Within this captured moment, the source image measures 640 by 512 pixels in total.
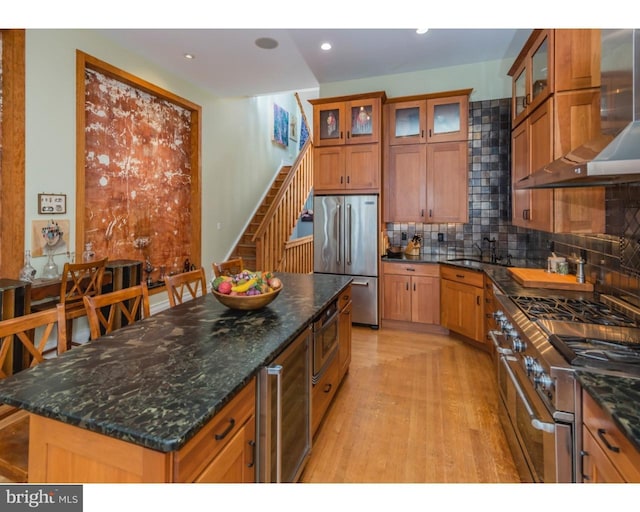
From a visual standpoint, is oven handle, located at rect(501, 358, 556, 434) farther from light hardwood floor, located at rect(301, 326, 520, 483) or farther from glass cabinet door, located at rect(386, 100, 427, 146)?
glass cabinet door, located at rect(386, 100, 427, 146)

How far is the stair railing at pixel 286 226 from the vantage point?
214 inches

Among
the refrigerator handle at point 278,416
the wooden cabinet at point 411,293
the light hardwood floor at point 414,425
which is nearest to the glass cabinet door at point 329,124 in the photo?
the wooden cabinet at point 411,293

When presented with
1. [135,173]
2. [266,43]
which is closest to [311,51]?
[266,43]

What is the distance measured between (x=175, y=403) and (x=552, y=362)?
1365mm

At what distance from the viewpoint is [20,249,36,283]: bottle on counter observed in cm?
288

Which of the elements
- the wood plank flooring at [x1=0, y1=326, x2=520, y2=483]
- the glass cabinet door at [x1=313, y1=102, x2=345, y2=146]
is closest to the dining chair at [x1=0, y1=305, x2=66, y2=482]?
the wood plank flooring at [x1=0, y1=326, x2=520, y2=483]

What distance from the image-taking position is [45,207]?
10.2 ft

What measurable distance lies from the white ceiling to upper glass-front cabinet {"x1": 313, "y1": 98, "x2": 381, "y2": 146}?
18.1 inches

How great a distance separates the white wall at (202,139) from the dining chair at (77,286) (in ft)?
1.39

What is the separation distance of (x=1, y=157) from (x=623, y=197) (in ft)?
15.1

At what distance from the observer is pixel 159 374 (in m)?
1.20
